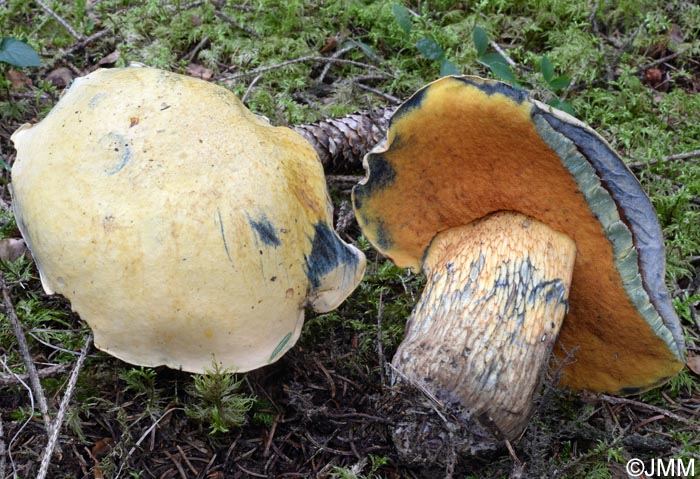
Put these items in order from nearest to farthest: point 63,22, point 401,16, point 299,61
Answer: point 401,16 < point 299,61 < point 63,22

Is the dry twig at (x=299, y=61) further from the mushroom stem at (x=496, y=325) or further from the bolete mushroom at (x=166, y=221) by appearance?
the mushroom stem at (x=496, y=325)

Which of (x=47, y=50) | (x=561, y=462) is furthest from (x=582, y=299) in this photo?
(x=47, y=50)

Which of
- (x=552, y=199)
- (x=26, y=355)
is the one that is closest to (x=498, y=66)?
(x=552, y=199)

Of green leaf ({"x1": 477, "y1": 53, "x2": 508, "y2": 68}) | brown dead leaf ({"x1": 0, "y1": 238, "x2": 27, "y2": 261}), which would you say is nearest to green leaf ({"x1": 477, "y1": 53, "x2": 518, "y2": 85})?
green leaf ({"x1": 477, "y1": 53, "x2": 508, "y2": 68})

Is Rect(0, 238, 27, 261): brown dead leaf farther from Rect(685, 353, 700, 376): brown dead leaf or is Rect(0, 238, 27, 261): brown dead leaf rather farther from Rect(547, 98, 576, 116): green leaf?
Rect(685, 353, 700, 376): brown dead leaf

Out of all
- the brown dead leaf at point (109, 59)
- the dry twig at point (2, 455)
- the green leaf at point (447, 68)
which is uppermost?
the green leaf at point (447, 68)

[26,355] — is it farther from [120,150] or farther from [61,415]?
[120,150]

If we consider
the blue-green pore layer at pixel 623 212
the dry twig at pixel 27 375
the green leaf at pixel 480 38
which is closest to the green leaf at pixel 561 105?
the green leaf at pixel 480 38
